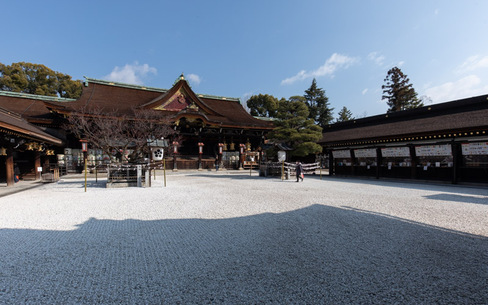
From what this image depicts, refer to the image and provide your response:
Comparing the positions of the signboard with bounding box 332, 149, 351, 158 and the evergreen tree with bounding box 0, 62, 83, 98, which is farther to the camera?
the evergreen tree with bounding box 0, 62, 83, 98

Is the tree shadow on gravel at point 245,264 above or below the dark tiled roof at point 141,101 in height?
below

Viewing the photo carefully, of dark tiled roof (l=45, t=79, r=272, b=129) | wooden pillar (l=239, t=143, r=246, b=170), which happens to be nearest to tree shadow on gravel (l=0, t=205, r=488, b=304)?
dark tiled roof (l=45, t=79, r=272, b=129)

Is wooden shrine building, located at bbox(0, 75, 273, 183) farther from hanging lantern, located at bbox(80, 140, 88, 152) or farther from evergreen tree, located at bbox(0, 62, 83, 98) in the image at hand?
evergreen tree, located at bbox(0, 62, 83, 98)

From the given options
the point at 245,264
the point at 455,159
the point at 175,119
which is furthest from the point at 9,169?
the point at 455,159

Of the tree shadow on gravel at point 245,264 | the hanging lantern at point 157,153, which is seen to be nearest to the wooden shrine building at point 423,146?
the tree shadow on gravel at point 245,264

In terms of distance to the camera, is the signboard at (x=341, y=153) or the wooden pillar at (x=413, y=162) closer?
the wooden pillar at (x=413, y=162)

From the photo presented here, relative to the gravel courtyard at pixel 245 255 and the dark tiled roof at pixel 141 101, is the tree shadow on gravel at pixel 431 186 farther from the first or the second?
the dark tiled roof at pixel 141 101

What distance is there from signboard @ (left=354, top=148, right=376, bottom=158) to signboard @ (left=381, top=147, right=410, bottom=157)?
0.52 metres

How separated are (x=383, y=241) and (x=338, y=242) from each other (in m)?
0.74

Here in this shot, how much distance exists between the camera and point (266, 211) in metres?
5.43

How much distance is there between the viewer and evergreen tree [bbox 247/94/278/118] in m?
36.8

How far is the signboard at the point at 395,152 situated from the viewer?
12344mm

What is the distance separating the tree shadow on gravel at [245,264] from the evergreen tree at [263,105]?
33854 mm

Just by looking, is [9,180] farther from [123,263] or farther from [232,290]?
[232,290]
